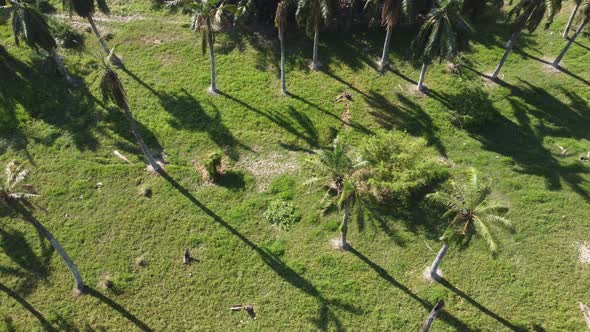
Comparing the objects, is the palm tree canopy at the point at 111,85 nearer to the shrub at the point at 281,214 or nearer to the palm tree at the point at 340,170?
the shrub at the point at 281,214

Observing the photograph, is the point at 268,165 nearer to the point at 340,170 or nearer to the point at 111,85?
the point at 340,170

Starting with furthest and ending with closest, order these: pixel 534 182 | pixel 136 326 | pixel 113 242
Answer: pixel 534 182, pixel 113 242, pixel 136 326

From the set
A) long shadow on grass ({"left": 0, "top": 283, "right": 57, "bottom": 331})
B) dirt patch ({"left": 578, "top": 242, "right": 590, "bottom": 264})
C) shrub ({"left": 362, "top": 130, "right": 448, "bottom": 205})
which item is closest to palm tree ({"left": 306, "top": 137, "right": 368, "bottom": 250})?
shrub ({"left": 362, "top": 130, "right": 448, "bottom": 205})

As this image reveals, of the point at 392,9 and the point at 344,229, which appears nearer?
the point at 344,229

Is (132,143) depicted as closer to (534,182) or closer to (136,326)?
(136,326)

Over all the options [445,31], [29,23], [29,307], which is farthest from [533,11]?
[29,307]

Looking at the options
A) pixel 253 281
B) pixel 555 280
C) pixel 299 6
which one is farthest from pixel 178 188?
pixel 555 280

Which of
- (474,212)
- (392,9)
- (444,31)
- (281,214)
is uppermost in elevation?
(392,9)
